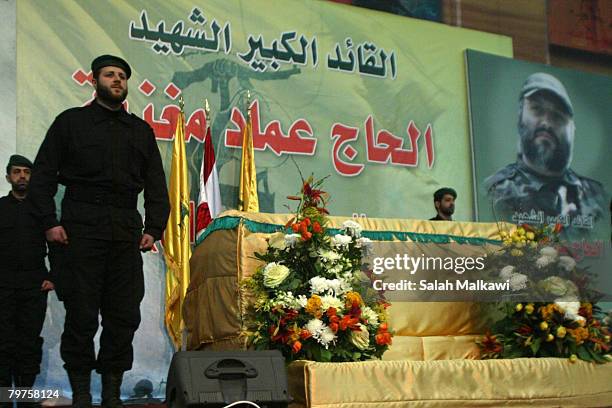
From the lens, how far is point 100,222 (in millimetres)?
3195

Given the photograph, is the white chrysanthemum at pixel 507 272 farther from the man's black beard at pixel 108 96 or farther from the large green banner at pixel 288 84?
the large green banner at pixel 288 84

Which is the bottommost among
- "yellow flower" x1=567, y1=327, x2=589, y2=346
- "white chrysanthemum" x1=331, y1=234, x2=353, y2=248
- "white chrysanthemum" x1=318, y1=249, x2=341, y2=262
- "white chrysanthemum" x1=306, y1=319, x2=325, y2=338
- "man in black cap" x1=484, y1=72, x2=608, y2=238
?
"yellow flower" x1=567, y1=327, x2=589, y2=346

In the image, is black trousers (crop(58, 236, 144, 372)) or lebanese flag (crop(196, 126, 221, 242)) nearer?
black trousers (crop(58, 236, 144, 372))

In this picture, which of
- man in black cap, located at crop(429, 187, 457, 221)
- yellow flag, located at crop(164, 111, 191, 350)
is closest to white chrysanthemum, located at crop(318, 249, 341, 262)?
yellow flag, located at crop(164, 111, 191, 350)

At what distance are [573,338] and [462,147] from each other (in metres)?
3.63

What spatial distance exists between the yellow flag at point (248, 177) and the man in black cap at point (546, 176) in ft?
7.05

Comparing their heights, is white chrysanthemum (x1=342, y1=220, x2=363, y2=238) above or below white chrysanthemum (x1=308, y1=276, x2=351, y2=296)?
above

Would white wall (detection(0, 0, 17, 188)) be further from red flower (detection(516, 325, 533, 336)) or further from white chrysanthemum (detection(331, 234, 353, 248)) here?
red flower (detection(516, 325, 533, 336))

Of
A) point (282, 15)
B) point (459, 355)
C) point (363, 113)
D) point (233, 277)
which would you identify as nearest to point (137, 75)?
point (282, 15)

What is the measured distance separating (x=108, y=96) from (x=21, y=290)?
1884mm

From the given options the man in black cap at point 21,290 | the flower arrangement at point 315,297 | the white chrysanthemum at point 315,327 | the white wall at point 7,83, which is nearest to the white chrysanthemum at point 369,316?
the flower arrangement at point 315,297

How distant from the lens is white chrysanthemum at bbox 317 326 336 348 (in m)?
3.40

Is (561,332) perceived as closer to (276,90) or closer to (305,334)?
(305,334)

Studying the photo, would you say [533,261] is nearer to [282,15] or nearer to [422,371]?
[422,371]
